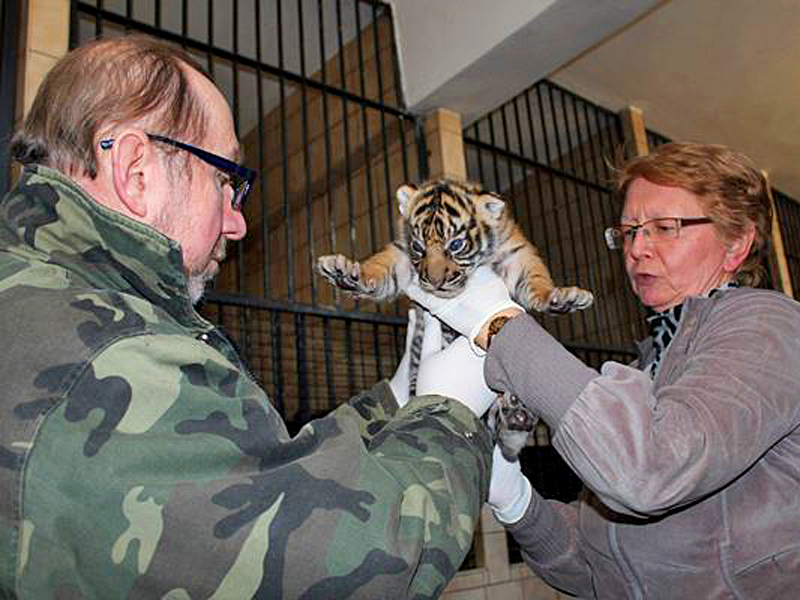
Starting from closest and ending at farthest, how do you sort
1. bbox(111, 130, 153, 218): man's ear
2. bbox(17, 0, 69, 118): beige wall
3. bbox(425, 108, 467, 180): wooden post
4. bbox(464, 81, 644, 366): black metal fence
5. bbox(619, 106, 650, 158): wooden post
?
bbox(111, 130, 153, 218): man's ear < bbox(17, 0, 69, 118): beige wall < bbox(425, 108, 467, 180): wooden post < bbox(464, 81, 644, 366): black metal fence < bbox(619, 106, 650, 158): wooden post

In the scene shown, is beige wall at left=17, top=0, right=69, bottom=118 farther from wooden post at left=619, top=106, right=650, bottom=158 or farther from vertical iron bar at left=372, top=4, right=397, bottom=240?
wooden post at left=619, top=106, right=650, bottom=158

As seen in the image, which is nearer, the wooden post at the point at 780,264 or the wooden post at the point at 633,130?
the wooden post at the point at 633,130

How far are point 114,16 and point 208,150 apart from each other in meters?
2.27

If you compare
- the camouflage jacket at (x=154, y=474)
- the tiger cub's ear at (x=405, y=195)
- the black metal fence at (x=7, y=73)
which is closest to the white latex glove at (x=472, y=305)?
the tiger cub's ear at (x=405, y=195)

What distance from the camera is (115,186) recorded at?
915mm

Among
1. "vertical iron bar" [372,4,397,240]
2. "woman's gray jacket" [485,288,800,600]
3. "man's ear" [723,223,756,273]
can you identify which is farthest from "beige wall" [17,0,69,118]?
"man's ear" [723,223,756,273]

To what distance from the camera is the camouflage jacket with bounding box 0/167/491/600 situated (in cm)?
63

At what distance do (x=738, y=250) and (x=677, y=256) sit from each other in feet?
0.49

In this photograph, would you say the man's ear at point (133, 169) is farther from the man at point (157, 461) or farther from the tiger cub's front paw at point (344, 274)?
the tiger cub's front paw at point (344, 274)

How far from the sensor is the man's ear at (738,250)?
5.17 feet

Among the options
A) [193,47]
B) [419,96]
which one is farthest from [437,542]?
[419,96]

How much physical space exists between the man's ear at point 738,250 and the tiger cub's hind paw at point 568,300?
0.31 meters

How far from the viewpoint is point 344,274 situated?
5.85 ft

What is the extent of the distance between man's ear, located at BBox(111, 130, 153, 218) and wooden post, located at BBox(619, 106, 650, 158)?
16.4 ft
